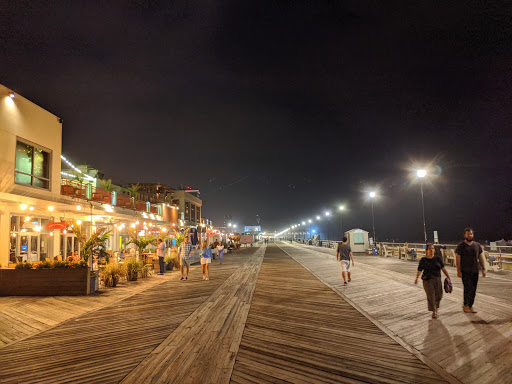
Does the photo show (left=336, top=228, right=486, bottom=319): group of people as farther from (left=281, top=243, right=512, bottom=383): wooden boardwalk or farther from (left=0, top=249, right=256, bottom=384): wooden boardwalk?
(left=0, top=249, right=256, bottom=384): wooden boardwalk

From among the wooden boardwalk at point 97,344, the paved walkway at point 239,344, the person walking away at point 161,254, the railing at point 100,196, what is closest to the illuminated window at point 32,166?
the railing at point 100,196

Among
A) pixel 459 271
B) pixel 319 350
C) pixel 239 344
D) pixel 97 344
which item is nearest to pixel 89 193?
pixel 97 344

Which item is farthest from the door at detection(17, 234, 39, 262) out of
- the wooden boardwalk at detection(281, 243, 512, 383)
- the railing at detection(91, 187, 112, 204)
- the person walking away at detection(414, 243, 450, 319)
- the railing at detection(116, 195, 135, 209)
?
the person walking away at detection(414, 243, 450, 319)

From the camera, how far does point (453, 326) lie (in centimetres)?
605

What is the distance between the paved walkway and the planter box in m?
1.17

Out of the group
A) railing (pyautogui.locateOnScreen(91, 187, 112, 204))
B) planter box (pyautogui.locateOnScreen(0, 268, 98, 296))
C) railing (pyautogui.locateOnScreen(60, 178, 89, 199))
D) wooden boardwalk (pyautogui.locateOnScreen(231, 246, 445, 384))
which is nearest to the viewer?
wooden boardwalk (pyautogui.locateOnScreen(231, 246, 445, 384))

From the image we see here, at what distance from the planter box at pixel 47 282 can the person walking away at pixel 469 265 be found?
409 inches

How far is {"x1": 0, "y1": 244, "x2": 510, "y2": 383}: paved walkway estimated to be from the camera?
4.12m

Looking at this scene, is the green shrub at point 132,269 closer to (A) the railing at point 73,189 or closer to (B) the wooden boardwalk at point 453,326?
(A) the railing at point 73,189

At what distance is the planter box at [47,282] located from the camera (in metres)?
10.5

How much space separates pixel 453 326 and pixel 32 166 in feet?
55.1

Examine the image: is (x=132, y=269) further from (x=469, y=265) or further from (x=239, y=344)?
(x=469, y=265)

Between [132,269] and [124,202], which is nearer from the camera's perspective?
[132,269]

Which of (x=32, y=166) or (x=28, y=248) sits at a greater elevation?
(x=32, y=166)
